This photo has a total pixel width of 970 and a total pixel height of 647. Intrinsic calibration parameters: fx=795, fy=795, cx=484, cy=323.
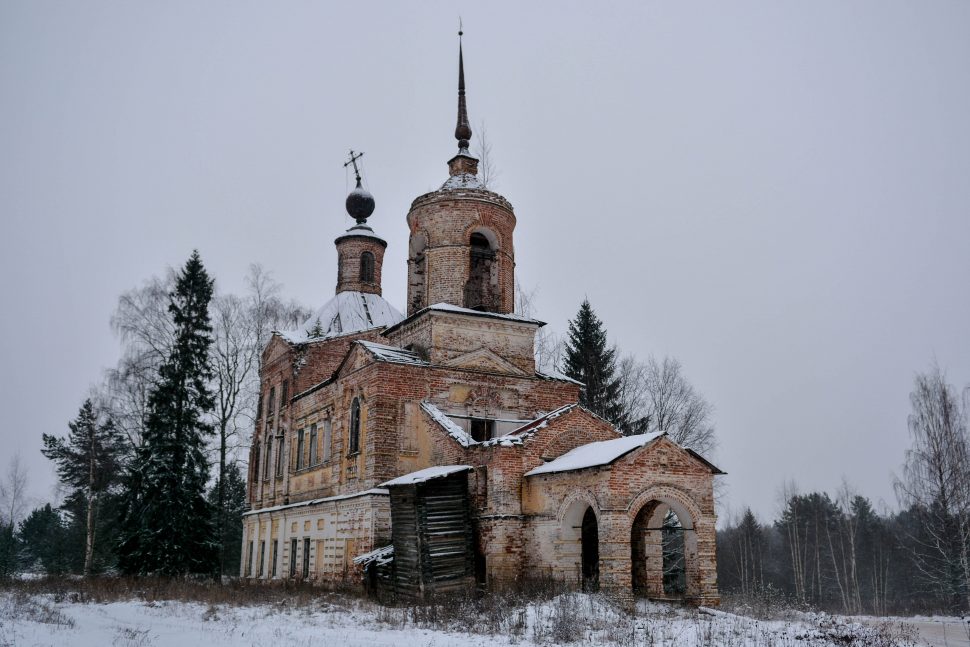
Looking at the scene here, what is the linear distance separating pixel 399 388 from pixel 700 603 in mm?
8637

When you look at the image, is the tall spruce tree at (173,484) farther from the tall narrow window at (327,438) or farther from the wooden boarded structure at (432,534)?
the wooden boarded structure at (432,534)

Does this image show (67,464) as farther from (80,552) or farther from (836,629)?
(836,629)

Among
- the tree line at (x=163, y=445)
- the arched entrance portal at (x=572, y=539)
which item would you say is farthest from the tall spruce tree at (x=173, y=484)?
the arched entrance portal at (x=572, y=539)

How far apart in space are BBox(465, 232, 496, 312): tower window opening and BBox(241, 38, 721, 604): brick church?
0.04 m

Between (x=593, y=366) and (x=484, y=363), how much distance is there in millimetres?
9922

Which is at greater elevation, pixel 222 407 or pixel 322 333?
pixel 322 333

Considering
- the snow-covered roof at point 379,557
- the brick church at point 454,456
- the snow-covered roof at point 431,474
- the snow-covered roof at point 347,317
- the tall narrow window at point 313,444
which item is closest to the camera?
the brick church at point 454,456

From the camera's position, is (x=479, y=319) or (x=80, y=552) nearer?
(x=479, y=319)

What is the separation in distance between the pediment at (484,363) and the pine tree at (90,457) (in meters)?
14.5

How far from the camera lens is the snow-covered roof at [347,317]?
2692cm

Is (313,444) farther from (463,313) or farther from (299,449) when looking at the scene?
(463,313)

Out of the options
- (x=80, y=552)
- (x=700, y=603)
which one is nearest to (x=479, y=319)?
(x=700, y=603)

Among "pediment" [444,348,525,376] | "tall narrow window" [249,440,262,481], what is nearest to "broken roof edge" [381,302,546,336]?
"pediment" [444,348,525,376]

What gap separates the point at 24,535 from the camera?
156 feet
